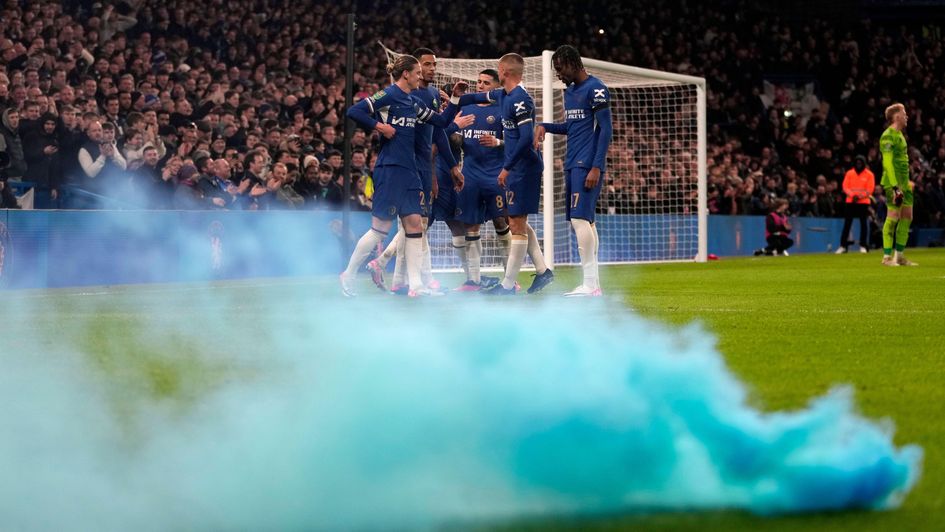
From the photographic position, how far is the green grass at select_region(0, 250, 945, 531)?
2.81m

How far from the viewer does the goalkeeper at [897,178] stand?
1670cm

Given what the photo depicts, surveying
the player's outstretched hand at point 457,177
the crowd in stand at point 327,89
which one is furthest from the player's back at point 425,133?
the crowd in stand at point 327,89

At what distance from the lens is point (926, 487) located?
3010 millimetres

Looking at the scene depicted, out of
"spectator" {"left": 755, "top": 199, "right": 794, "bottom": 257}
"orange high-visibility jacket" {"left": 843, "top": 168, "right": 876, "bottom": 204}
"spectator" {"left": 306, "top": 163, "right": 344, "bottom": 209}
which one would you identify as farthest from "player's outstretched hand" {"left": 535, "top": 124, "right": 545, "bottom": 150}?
"orange high-visibility jacket" {"left": 843, "top": 168, "right": 876, "bottom": 204}

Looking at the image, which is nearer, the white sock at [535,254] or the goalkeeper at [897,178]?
the white sock at [535,254]

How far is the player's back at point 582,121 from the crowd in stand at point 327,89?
13.8 ft

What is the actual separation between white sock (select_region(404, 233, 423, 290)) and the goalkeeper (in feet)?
27.7

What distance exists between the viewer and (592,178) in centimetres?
1042

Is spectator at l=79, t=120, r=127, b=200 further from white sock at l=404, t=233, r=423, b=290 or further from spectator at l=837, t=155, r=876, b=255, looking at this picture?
spectator at l=837, t=155, r=876, b=255

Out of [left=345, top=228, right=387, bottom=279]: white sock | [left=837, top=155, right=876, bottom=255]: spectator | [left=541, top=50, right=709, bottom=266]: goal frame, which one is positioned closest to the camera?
[left=345, top=228, right=387, bottom=279]: white sock

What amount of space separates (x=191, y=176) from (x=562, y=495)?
12.3 meters

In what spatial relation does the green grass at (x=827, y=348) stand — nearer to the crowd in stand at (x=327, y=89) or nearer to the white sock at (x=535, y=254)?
the white sock at (x=535, y=254)

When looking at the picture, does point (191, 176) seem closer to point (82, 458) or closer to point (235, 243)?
point (235, 243)

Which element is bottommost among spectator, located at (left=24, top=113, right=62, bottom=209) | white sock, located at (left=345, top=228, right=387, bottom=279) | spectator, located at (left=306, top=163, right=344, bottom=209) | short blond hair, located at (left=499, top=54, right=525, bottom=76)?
white sock, located at (left=345, top=228, right=387, bottom=279)
